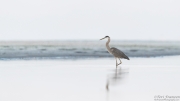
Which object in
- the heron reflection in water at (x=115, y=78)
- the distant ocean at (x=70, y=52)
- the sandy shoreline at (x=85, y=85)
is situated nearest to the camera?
the sandy shoreline at (x=85, y=85)

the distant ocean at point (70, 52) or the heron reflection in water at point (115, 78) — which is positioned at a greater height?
the distant ocean at point (70, 52)

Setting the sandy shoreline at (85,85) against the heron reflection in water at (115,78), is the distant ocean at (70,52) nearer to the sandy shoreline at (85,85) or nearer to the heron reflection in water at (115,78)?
the sandy shoreline at (85,85)

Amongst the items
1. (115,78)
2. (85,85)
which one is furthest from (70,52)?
(85,85)

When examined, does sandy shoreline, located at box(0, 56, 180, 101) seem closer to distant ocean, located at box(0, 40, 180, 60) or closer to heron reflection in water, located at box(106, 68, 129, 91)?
heron reflection in water, located at box(106, 68, 129, 91)

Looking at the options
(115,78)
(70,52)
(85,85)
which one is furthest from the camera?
(70,52)

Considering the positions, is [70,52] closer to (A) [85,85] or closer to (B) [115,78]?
(B) [115,78]

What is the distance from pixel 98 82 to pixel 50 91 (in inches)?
44.2

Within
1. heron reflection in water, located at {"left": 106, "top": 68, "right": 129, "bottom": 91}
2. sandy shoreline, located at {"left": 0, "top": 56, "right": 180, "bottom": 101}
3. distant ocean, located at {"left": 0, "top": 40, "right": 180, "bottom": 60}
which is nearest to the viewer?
sandy shoreline, located at {"left": 0, "top": 56, "right": 180, "bottom": 101}

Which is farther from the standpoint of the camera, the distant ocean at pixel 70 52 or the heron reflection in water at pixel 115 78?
the distant ocean at pixel 70 52

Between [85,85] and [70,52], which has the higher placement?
[70,52]

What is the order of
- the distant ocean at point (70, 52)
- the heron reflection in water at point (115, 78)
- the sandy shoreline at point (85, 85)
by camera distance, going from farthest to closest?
the distant ocean at point (70, 52)
the heron reflection in water at point (115, 78)
the sandy shoreline at point (85, 85)

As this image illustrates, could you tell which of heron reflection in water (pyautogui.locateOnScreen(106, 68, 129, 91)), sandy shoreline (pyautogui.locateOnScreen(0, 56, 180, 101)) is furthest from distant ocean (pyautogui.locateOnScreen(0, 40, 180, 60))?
heron reflection in water (pyautogui.locateOnScreen(106, 68, 129, 91))

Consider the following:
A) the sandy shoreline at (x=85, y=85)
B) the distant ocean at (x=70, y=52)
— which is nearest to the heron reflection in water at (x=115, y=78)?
the sandy shoreline at (x=85, y=85)

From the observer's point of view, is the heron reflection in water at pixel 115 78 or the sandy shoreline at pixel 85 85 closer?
the sandy shoreline at pixel 85 85
